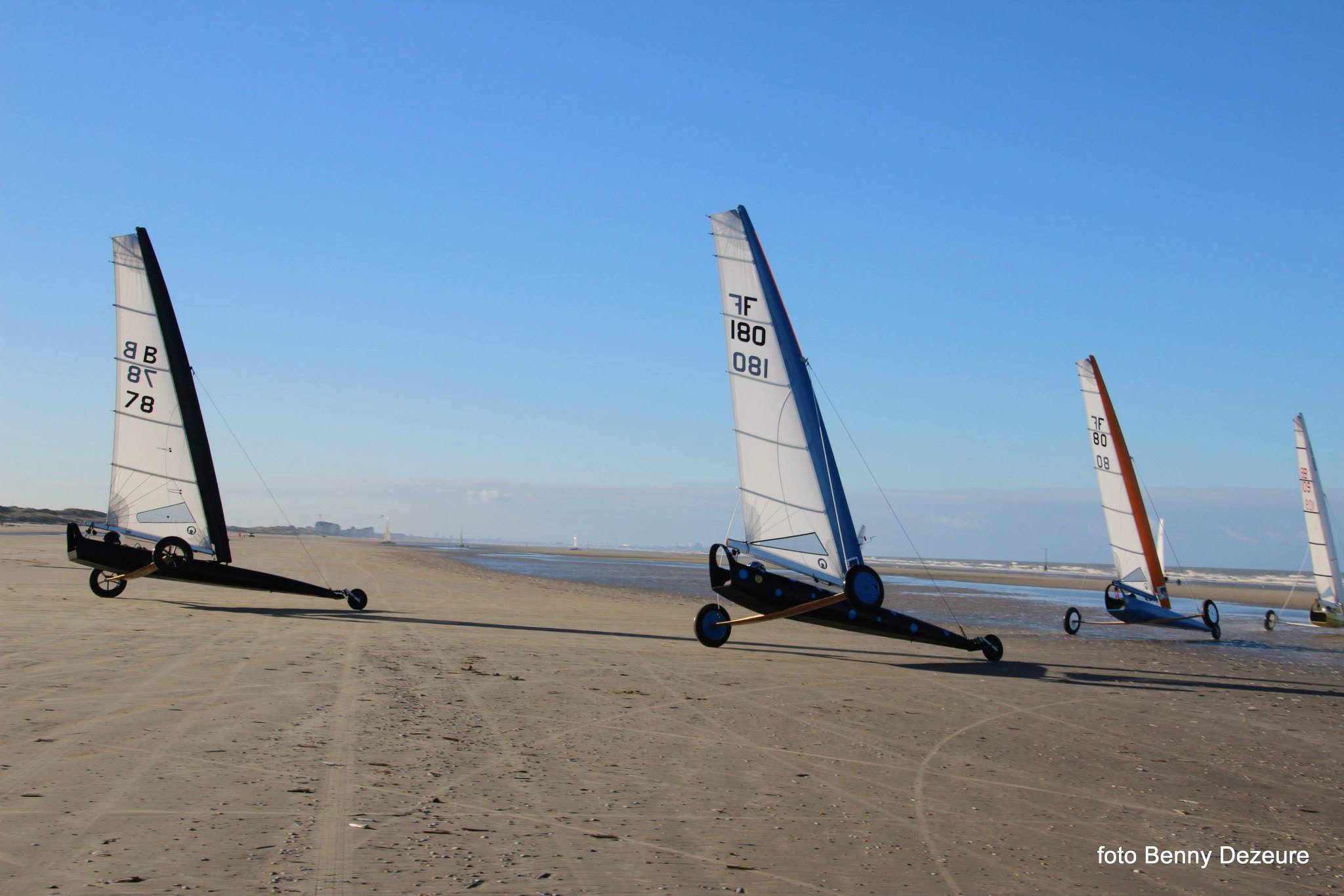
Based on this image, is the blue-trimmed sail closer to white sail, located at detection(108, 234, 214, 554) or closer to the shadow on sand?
the shadow on sand

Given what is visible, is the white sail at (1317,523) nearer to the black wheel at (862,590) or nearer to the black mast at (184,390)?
the black wheel at (862,590)

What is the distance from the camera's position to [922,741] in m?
7.71

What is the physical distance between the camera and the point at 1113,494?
79.0 ft

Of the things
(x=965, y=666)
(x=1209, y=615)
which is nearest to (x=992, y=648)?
(x=965, y=666)

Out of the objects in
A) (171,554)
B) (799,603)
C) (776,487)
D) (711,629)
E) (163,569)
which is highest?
(776,487)

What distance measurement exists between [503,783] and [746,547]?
8565mm

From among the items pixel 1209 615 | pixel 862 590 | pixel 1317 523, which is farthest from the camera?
pixel 1317 523

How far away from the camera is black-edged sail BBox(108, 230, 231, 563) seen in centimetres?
1752

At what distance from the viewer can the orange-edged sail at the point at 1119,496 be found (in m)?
22.9

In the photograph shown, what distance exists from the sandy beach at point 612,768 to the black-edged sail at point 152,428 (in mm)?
4840

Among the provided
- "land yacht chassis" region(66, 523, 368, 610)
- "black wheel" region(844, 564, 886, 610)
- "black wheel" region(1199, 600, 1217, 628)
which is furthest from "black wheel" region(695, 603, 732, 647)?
"black wheel" region(1199, 600, 1217, 628)

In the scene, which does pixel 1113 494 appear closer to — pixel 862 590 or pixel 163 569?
pixel 862 590

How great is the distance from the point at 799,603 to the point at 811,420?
8.83 ft

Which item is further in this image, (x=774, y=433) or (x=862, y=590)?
(x=774, y=433)
